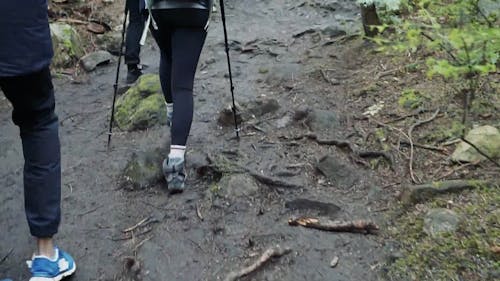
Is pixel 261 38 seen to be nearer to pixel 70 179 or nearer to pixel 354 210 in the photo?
pixel 70 179

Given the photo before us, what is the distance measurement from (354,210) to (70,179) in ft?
8.25

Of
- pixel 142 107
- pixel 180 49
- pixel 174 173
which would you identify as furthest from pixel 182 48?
pixel 142 107

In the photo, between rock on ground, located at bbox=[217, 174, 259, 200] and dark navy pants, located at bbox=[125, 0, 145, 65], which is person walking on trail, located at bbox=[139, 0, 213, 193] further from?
dark navy pants, located at bbox=[125, 0, 145, 65]

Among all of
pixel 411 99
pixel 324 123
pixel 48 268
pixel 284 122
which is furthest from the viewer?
pixel 284 122

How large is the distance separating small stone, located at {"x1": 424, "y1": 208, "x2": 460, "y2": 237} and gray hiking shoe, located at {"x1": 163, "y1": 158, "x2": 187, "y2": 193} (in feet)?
5.96

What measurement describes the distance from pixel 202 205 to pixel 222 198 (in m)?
0.16

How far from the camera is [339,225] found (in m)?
3.30

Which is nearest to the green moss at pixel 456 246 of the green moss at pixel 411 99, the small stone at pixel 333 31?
the green moss at pixel 411 99

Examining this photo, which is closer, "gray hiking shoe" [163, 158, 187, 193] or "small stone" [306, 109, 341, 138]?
"gray hiking shoe" [163, 158, 187, 193]

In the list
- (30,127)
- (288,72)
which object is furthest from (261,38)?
(30,127)

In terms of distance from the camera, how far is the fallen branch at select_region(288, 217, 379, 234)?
323cm

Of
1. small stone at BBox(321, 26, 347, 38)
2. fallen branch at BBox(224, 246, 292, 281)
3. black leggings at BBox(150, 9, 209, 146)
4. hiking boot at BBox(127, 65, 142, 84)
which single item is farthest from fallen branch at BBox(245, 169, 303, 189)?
small stone at BBox(321, 26, 347, 38)

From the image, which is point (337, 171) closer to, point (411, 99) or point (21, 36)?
point (411, 99)

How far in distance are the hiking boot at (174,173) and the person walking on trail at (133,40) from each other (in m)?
3.23
